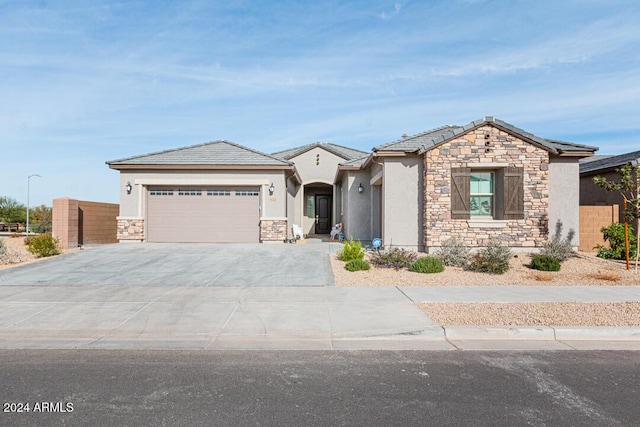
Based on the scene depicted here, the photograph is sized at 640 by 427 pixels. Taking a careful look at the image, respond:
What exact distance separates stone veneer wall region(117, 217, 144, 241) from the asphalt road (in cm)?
1341

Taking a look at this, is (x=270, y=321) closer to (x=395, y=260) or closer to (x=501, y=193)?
(x=395, y=260)

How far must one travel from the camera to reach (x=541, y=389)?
4766mm

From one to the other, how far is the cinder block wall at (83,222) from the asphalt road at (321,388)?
1279 centimetres

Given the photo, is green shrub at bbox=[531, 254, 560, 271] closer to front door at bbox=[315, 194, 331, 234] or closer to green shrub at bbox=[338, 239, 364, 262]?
green shrub at bbox=[338, 239, 364, 262]

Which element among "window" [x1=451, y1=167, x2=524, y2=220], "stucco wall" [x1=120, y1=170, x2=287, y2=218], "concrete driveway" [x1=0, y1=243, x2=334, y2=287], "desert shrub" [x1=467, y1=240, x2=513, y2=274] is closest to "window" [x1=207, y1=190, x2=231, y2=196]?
"stucco wall" [x1=120, y1=170, x2=287, y2=218]

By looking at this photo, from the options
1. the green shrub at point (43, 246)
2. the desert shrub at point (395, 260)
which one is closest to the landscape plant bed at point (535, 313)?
the desert shrub at point (395, 260)

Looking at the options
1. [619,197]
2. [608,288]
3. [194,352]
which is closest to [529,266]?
[608,288]

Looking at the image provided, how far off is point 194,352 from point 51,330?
2714 mm

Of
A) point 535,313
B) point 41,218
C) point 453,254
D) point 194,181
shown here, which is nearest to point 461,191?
point 453,254

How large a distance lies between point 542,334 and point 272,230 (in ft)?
44.6

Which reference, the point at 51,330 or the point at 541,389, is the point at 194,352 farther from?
the point at 541,389

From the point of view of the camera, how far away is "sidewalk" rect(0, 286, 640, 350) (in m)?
6.47

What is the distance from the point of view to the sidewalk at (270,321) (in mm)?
6469

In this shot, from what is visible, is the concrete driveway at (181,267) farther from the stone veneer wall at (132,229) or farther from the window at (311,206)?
the window at (311,206)
